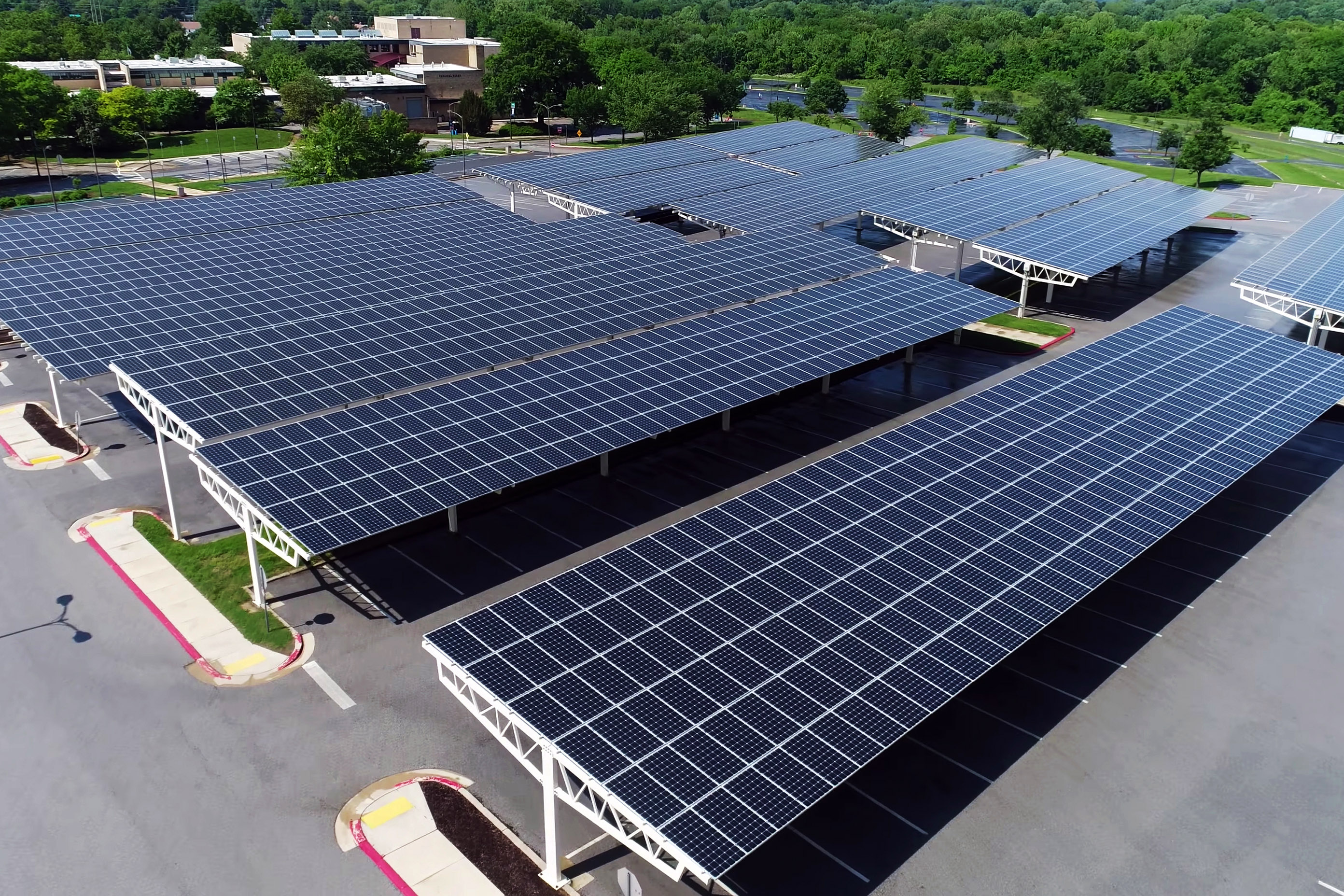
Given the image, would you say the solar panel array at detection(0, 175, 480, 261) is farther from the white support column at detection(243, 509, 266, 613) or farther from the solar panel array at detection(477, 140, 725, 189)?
the white support column at detection(243, 509, 266, 613)

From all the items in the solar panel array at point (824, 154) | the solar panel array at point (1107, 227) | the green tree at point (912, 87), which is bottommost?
the solar panel array at point (1107, 227)

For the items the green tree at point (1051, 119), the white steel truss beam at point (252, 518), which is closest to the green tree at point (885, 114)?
the green tree at point (1051, 119)

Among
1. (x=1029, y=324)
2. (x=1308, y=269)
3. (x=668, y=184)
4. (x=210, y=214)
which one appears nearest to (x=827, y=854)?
(x=1029, y=324)

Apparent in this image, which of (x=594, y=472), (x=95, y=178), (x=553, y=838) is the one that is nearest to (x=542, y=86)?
(x=95, y=178)

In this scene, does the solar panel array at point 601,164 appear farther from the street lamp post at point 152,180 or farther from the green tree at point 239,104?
the green tree at point 239,104

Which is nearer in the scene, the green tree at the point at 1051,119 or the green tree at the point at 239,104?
the green tree at the point at 1051,119

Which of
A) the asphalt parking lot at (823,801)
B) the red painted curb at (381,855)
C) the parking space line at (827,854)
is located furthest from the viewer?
the asphalt parking lot at (823,801)
